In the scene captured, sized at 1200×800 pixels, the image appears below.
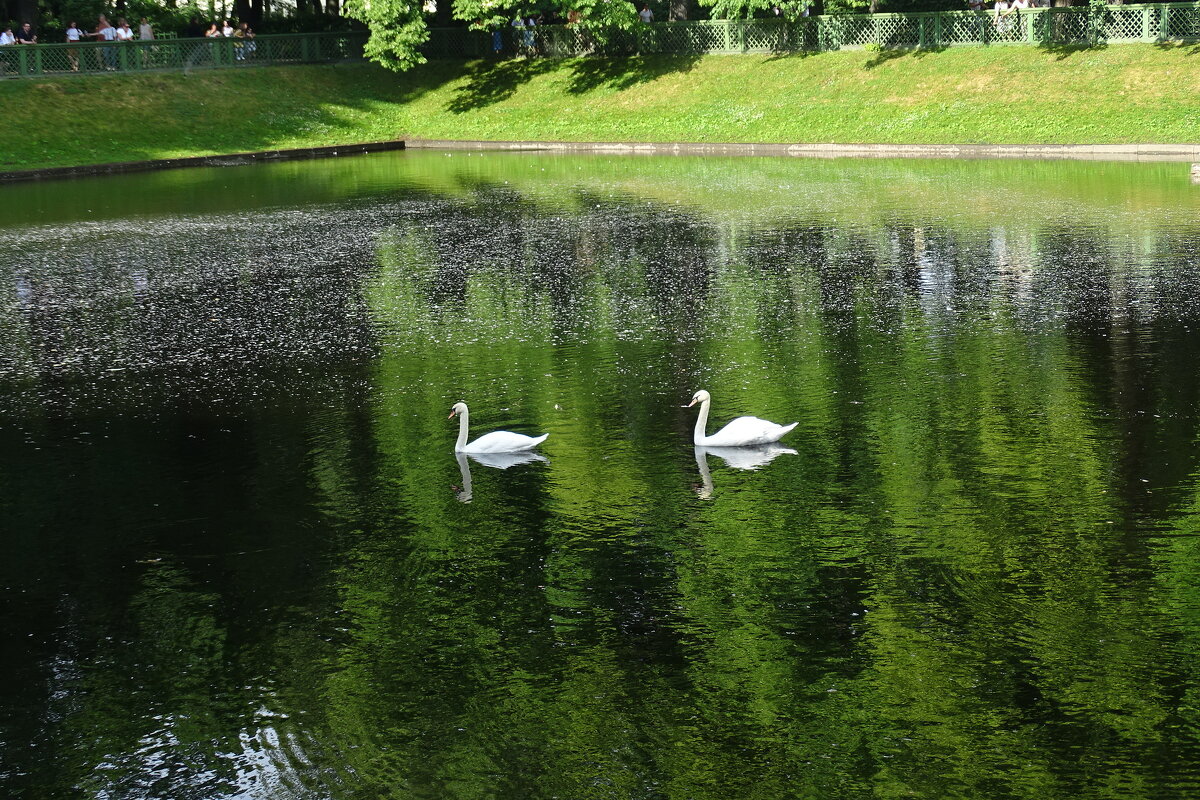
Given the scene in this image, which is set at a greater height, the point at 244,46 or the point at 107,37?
the point at 107,37

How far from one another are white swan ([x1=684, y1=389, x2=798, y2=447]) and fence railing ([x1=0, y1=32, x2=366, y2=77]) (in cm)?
3835

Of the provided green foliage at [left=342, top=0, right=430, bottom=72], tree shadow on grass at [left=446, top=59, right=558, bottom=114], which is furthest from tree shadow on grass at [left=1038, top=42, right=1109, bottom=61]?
green foliage at [left=342, top=0, right=430, bottom=72]

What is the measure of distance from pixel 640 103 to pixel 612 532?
3760cm

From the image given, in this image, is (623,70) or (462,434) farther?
(623,70)

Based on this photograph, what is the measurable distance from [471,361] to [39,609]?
23.4 ft

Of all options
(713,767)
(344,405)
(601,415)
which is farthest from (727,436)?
(713,767)

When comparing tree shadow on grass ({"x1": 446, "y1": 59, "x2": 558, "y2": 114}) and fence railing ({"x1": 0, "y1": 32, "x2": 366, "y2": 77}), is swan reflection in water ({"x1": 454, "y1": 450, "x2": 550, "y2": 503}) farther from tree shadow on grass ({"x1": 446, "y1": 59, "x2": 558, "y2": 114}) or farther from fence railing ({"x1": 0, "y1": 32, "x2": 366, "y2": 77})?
tree shadow on grass ({"x1": 446, "y1": 59, "x2": 558, "y2": 114})

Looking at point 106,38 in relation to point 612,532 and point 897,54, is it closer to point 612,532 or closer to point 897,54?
point 897,54

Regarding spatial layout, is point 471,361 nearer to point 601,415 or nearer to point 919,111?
point 601,415

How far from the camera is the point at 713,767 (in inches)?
284

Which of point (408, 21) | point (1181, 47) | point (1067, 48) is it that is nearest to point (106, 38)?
point (408, 21)

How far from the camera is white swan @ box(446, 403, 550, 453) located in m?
12.5

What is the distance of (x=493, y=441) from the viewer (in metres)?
12.5

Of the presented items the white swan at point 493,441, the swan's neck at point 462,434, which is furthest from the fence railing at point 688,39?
the swan's neck at point 462,434
